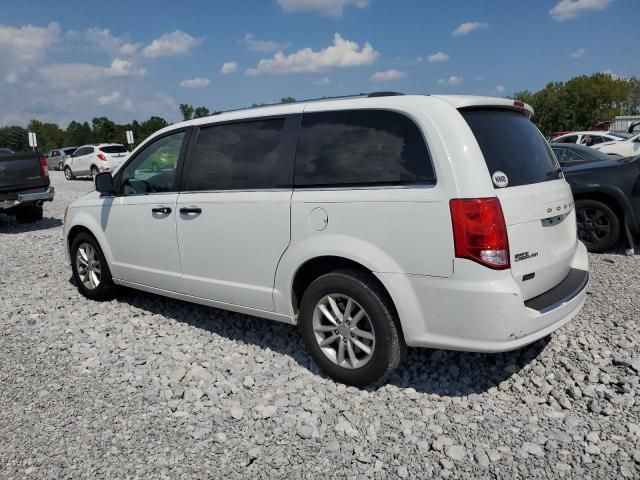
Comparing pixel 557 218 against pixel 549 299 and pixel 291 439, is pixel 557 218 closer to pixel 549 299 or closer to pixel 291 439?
pixel 549 299

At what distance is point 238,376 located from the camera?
3.82 meters

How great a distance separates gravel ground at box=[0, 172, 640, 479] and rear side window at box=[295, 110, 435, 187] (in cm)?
141

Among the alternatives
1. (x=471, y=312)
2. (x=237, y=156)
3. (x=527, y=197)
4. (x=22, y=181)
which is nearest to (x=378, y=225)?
(x=471, y=312)

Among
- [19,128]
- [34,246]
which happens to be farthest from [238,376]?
[19,128]

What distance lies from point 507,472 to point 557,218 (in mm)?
1652

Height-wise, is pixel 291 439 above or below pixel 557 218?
below

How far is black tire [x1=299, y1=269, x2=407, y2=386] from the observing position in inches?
127

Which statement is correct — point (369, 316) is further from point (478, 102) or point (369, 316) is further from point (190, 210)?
point (190, 210)

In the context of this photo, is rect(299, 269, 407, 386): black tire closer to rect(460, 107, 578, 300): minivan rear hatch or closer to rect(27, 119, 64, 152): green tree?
rect(460, 107, 578, 300): minivan rear hatch

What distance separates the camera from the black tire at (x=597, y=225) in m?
6.57

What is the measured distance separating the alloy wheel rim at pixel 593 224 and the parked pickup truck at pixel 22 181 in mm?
10039

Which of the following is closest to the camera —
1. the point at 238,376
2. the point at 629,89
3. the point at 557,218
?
the point at 557,218

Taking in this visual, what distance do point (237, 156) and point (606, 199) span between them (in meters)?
5.02

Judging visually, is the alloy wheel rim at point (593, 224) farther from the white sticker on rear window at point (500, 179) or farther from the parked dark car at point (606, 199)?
the white sticker on rear window at point (500, 179)
